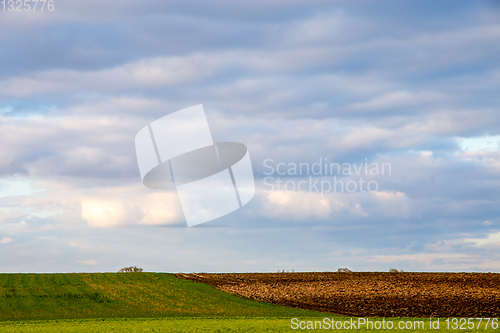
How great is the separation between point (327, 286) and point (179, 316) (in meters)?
22.3

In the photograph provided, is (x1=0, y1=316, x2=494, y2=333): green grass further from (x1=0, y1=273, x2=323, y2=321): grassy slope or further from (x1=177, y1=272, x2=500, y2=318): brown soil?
(x1=177, y1=272, x2=500, y2=318): brown soil

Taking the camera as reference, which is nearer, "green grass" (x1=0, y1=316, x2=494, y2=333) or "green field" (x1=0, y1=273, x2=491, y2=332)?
"green grass" (x1=0, y1=316, x2=494, y2=333)

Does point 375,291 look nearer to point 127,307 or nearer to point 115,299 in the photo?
point 127,307

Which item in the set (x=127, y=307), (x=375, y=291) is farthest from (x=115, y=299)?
(x=375, y=291)

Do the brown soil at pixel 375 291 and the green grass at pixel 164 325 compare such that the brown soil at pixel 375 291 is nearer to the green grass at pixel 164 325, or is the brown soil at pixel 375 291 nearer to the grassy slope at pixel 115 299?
the grassy slope at pixel 115 299

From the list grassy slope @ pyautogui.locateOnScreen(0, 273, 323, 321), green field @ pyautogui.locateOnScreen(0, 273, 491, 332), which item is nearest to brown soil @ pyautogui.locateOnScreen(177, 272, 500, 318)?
green field @ pyautogui.locateOnScreen(0, 273, 491, 332)

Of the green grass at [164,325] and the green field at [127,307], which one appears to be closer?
the green grass at [164,325]

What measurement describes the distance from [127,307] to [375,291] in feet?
84.5

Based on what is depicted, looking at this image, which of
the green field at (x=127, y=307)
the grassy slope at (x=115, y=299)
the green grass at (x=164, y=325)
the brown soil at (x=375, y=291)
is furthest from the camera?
the brown soil at (x=375, y=291)

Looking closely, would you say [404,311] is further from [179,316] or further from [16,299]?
[16,299]

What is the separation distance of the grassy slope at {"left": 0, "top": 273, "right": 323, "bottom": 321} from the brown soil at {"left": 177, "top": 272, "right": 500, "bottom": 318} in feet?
11.1

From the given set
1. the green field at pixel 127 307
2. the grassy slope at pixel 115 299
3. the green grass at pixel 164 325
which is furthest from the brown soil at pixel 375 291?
the green grass at pixel 164 325

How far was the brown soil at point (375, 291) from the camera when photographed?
139ft

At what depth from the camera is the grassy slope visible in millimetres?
42219
